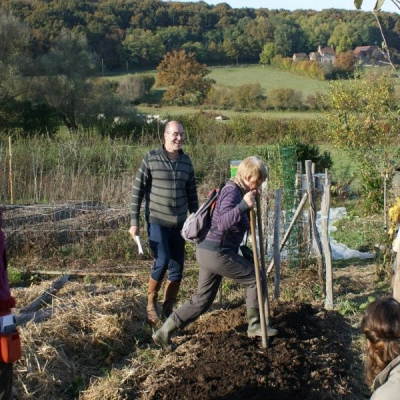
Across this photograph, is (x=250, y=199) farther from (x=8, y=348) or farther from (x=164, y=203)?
(x=8, y=348)

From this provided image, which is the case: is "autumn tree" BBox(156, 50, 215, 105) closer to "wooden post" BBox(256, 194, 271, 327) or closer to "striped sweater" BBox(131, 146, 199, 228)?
"striped sweater" BBox(131, 146, 199, 228)

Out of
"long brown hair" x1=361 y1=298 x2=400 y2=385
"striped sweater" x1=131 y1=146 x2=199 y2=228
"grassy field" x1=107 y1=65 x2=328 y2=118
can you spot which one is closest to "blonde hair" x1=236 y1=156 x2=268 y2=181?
"striped sweater" x1=131 y1=146 x2=199 y2=228

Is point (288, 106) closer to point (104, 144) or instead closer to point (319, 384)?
point (104, 144)

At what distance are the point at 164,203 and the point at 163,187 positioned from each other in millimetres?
157

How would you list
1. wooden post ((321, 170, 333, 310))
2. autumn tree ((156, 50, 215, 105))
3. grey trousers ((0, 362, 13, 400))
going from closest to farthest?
grey trousers ((0, 362, 13, 400))
wooden post ((321, 170, 333, 310))
autumn tree ((156, 50, 215, 105))

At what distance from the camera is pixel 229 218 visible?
5.35 metres

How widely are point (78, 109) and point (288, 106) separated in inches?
540

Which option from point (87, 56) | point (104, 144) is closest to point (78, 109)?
point (87, 56)

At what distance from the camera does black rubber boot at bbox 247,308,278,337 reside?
19.2 ft

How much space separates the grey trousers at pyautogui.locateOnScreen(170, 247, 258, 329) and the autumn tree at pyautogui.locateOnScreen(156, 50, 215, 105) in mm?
40137

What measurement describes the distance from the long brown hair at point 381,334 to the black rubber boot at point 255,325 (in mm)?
3077

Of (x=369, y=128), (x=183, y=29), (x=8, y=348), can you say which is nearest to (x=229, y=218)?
(x=8, y=348)

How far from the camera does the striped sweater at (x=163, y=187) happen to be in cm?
639

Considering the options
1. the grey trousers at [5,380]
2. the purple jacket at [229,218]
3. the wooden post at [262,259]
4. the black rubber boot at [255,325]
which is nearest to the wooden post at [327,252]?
the wooden post at [262,259]
